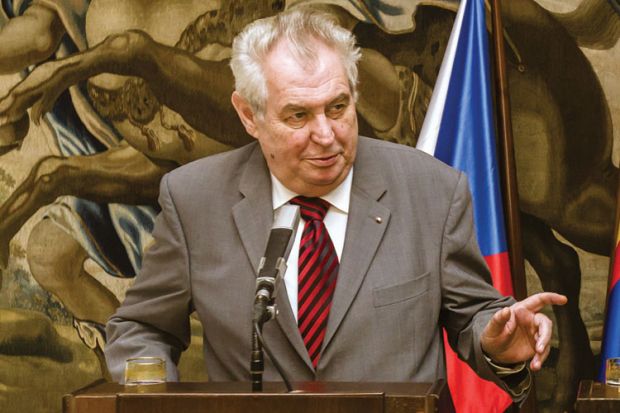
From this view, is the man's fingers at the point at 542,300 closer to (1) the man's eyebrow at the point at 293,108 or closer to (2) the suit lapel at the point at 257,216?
(2) the suit lapel at the point at 257,216

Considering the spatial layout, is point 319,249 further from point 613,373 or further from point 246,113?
point 613,373

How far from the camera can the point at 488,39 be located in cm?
460

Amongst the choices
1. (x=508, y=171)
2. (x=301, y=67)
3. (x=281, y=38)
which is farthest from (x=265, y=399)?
(x=508, y=171)

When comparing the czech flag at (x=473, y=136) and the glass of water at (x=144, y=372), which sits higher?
the czech flag at (x=473, y=136)

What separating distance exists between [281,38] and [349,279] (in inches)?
28.8

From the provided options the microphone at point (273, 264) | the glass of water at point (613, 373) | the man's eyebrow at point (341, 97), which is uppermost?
the man's eyebrow at point (341, 97)

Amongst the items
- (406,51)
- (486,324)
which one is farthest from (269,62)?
(406,51)

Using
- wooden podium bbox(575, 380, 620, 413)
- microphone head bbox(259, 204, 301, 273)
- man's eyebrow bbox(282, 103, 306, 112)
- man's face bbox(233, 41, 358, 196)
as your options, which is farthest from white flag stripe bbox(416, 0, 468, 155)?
wooden podium bbox(575, 380, 620, 413)

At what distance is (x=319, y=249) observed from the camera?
326 cm

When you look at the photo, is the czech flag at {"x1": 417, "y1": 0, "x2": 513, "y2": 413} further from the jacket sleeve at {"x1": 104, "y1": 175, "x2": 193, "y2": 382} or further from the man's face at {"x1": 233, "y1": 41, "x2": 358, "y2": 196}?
the jacket sleeve at {"x1": 104, "y1": 175, "x2": 193, "y2": 382}

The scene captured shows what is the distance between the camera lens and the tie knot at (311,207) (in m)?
3.32

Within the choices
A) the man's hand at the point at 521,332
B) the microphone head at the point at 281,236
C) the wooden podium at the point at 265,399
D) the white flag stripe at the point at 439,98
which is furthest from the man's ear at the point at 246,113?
the white flag stripe at the point at 439,98

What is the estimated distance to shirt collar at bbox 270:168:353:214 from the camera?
11.0 ft

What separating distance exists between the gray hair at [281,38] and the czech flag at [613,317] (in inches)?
59.5
